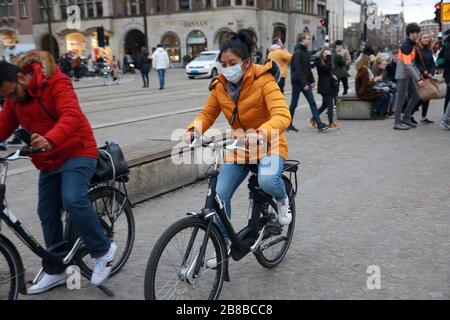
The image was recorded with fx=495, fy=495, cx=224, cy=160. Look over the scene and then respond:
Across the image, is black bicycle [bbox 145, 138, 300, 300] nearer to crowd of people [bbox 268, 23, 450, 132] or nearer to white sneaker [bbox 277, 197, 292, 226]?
white sneaker [bbox 277, 197, 292, 226]

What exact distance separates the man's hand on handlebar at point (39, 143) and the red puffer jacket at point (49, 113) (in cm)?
7

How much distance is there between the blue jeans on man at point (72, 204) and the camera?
3330mm

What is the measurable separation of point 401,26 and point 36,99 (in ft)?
538

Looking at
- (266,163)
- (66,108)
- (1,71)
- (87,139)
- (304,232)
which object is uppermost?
(1,71)

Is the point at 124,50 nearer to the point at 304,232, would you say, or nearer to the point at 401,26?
the point at 304,232

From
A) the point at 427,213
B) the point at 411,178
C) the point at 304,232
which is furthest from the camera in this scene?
the point at 411,178

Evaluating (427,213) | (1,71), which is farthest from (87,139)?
(427,213)

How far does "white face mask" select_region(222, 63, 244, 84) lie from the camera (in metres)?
3.41

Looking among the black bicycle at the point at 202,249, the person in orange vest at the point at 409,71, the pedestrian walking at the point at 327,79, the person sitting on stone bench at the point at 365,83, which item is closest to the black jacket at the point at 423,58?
the person in orange vest at the point at 409,71

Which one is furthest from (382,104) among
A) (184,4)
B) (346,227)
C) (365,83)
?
(184,4)

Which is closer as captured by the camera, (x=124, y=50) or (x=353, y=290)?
(x=353, y=290)

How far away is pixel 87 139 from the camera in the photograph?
11.6 ft

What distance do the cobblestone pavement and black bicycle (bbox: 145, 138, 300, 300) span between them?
315mm

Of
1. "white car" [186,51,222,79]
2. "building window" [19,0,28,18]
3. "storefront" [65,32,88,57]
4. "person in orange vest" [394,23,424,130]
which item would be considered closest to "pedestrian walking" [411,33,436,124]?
"person in orange vest" [394,23,424,130]
